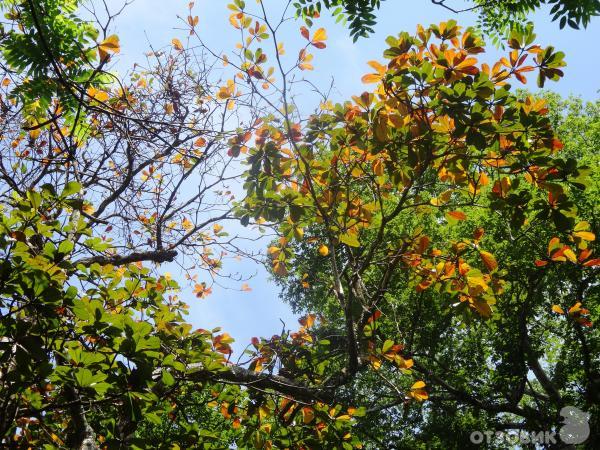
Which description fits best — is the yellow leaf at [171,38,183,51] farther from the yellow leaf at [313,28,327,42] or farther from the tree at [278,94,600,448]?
the tree at [278,94,600,448]

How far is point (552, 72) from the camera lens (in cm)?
318

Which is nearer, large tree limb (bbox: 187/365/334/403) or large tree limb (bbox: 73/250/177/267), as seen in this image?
large tree limb (bbox: 187/365/334/403)

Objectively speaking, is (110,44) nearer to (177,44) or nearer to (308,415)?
(177,44)

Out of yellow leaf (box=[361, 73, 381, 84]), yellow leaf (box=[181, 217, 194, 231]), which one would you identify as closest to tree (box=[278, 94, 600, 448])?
yellow leaf (box=[181, 217, 194, 231])

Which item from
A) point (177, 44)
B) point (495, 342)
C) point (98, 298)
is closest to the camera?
point (98, 298)

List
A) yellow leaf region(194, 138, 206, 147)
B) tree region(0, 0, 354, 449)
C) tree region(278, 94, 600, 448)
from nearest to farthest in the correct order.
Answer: tree region(0, 0, 354, 449)
yellow leaf region(194, 138, 206, 147)
tree region(278, 94, 600, 448)

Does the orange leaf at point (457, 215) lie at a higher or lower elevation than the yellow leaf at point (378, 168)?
lower

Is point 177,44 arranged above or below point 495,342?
above

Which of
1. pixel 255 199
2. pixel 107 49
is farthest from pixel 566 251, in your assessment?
pixel 107 49

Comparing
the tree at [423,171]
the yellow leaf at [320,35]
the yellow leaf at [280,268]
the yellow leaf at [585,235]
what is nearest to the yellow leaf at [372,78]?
the tree at [423,171]

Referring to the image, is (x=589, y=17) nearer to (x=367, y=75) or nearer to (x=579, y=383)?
(x=367, y=75)

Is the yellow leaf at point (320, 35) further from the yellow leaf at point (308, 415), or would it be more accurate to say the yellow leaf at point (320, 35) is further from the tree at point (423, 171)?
the yellow leaf at point (308, 415)

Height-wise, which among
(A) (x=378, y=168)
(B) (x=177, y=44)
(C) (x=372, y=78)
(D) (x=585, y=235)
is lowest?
(D) (x=585, y=235)

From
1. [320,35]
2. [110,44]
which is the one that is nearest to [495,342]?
[320,35]
